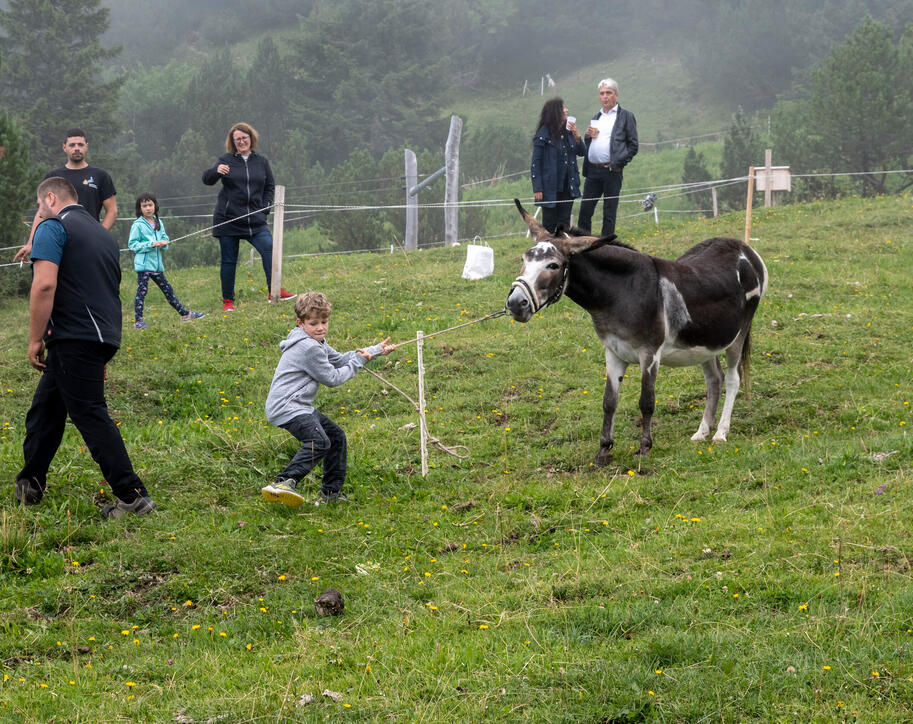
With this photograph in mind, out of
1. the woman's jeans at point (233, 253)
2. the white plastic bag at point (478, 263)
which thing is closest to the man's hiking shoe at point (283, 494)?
the woman's jeans at point (233, 253)

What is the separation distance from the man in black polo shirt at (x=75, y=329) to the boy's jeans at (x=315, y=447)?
1090mm

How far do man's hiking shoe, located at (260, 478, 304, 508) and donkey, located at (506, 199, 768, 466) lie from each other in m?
2.02

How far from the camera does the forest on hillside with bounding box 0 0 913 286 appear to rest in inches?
1239

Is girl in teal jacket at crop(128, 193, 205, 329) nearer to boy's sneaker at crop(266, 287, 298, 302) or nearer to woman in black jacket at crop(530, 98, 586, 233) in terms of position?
boy's sneaker at crop(266, 287, 298, 302)

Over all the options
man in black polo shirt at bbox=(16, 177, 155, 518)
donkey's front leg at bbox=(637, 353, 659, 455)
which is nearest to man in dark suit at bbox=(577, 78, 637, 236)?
donkey's front leg at bbox=(637, 353, 659, 455)

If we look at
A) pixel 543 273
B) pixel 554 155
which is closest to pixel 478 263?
pixel 554 155

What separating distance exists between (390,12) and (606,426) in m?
51.9

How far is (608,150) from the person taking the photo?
1228 cm

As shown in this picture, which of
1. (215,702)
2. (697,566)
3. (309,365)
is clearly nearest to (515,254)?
(309,365)

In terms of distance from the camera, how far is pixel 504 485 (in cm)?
702

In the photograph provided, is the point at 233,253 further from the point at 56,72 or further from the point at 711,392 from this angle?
the point at 56,72

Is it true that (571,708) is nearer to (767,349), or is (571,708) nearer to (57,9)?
(767,349)

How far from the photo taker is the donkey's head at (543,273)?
6895 millimetres

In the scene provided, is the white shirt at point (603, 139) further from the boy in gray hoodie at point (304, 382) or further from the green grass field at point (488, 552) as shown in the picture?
the boy in gray hoodie at point (304, 382)
